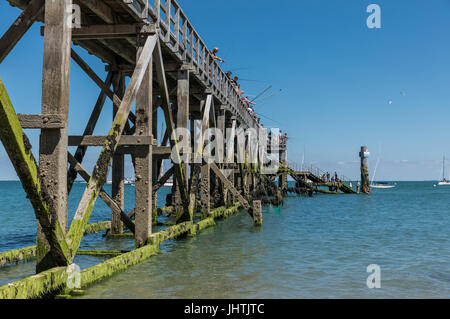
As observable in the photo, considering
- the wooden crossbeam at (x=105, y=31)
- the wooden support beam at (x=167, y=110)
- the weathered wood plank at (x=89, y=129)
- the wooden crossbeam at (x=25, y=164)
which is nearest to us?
the wooden crossbeam at (x=25, y=164)

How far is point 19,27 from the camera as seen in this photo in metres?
6.41

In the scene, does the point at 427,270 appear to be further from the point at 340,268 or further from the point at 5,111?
the point at 5,111

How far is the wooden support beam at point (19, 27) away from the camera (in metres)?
6.35

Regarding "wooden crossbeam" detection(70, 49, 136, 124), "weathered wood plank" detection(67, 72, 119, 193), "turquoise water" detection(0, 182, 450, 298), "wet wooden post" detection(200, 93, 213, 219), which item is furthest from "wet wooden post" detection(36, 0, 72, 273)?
"wet wooden post" detection(200, 93, 213, 219)

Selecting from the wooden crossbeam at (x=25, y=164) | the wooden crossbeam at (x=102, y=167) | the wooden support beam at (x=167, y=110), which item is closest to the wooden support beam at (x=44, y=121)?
the wooden crossbeam at (x=25, y=164)

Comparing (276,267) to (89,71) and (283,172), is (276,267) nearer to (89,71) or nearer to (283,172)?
(89,71)

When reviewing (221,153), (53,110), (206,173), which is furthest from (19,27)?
(221,153)

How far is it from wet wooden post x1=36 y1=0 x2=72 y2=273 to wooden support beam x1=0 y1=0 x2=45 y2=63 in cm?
53

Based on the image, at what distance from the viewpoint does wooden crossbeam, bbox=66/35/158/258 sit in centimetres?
630

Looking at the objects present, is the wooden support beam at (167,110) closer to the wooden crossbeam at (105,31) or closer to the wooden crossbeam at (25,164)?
the wooden crossbeam at (105,31)

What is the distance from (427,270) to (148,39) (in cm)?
775

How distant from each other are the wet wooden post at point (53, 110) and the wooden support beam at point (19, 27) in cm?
53

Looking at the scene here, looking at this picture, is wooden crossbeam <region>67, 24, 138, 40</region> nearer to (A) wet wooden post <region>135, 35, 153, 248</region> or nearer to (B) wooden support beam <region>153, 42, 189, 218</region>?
(A) wet wooden post <region>135, 35, 153, 248</region>

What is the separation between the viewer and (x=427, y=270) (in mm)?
9844
